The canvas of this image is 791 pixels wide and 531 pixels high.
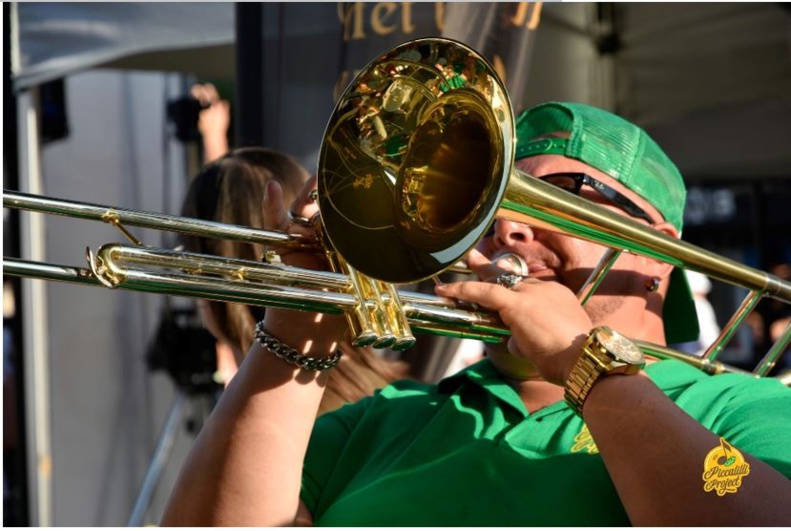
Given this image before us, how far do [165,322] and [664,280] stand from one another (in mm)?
3337

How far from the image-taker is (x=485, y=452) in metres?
1.98

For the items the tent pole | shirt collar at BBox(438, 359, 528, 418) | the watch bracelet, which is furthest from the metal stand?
the watch bracelet

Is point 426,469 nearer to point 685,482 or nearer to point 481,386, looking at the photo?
point 481,386

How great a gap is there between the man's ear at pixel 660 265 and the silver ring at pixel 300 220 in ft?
2.44

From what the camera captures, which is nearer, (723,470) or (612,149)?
(723,470)

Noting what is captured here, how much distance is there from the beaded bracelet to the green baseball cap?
67 centimetres

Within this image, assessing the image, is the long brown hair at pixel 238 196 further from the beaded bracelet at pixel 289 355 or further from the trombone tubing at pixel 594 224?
the trombone tubing at pixel 594 224

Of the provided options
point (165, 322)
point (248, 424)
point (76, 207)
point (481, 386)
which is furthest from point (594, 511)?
point (165, 322)

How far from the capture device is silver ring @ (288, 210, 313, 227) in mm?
1964

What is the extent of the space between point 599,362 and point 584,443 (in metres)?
0.26

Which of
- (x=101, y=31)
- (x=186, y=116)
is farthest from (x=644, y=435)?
(x=186, y=116)

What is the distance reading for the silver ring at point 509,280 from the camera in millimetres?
1885

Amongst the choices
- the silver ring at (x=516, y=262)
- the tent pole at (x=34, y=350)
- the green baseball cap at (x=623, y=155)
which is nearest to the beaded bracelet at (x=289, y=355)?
the silver ring at (x=516, y=262)

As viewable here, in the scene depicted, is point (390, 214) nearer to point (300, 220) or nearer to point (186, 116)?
point (300, 220)
